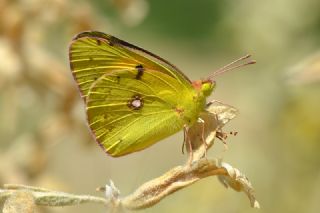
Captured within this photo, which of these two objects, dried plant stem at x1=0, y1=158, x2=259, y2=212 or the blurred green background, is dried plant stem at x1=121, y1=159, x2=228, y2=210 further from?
the blurred green background

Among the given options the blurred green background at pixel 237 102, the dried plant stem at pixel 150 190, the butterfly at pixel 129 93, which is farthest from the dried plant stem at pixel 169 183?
the blurred green background at pixel 237 102

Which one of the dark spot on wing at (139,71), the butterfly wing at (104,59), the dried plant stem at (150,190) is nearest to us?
the dried plant stem at (150,190)

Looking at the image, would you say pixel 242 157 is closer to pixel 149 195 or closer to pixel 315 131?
pixel 315 131

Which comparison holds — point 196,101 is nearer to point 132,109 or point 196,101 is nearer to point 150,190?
point 132,109

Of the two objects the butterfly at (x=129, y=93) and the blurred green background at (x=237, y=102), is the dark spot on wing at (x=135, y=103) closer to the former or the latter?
the butterfly at (x=129, y=93)

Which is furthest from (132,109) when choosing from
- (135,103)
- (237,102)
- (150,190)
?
(237,102)

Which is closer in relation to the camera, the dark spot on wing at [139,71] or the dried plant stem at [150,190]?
the dried plant stem at [150,190]
